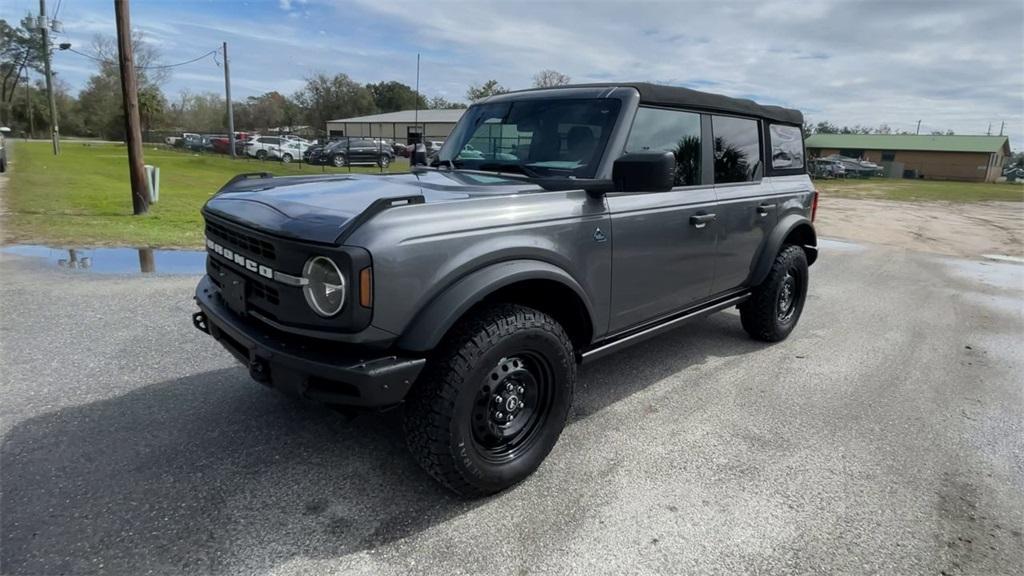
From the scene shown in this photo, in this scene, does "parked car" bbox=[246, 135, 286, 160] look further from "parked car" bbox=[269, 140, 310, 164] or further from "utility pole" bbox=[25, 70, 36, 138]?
"utility pole" bbox=[25, 70, 36, 138]

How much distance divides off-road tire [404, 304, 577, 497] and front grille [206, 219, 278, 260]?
841mm

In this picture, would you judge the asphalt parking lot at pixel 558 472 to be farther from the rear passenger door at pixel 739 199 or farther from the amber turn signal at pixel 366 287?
the amber turn signal at pixel 366 287

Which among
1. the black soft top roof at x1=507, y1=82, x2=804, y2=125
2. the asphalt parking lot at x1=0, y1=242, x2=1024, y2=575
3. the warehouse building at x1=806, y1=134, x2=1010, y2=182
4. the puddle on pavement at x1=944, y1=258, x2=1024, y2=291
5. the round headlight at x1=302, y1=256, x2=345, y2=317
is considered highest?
the warehouse building at x1=806, y1=134, x2=1010, y2=182

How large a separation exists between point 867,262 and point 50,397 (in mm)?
10716

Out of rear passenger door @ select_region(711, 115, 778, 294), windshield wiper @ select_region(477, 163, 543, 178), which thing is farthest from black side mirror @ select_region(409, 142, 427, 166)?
rear passenger door @ select_region(711, 115, 778, 294)

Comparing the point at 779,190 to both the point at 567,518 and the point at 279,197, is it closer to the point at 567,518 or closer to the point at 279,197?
Result: the point at 567,518

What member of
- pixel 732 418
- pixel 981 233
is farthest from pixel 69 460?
pixel 981 233

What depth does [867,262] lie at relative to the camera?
992 centimetres

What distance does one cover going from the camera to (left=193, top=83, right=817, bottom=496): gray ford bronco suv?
2387 mm

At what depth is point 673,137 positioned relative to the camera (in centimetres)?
383

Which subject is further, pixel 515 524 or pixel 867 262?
pixel 867 262

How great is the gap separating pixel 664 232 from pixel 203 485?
108 inches

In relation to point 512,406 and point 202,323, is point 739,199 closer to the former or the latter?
point 512,406

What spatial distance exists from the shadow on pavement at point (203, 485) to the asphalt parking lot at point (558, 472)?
0.04 ft
